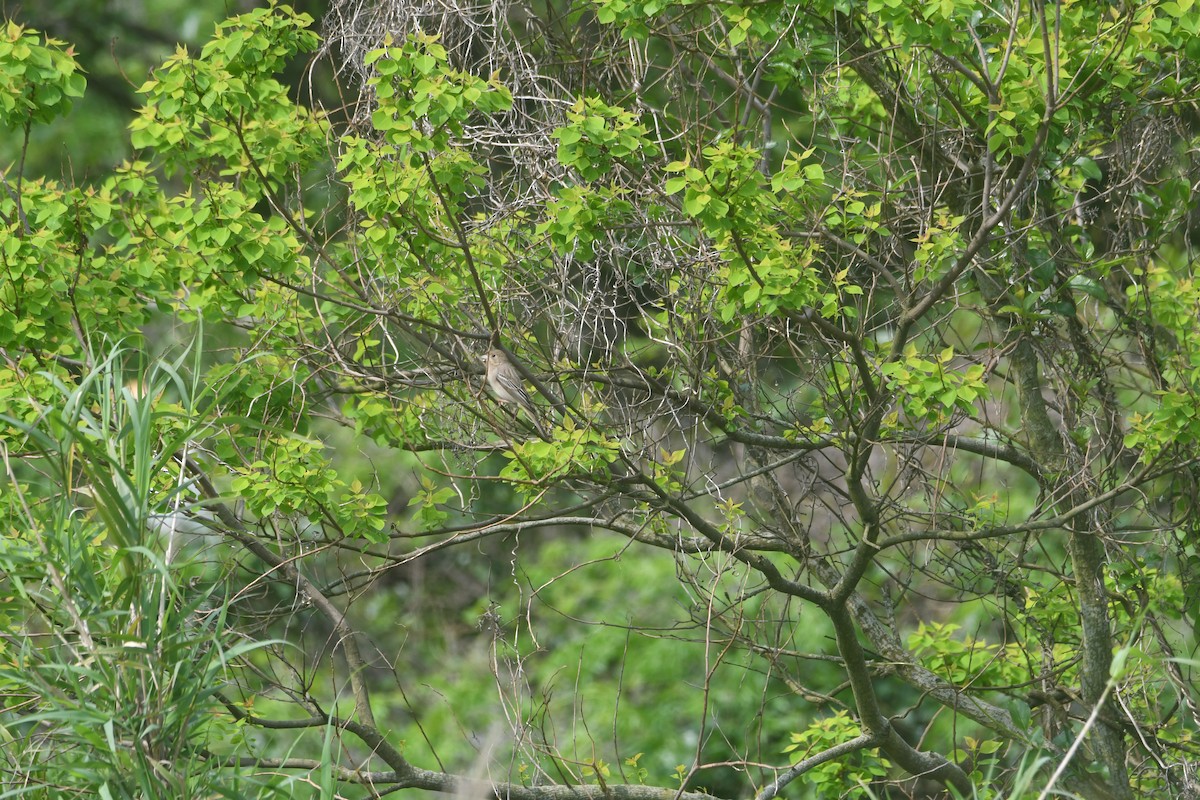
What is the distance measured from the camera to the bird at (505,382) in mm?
4055

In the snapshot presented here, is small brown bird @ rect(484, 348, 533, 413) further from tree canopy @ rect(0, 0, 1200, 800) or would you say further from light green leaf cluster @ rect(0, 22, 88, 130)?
light green leaf cluster @ rect(0, 22, 88, 130)

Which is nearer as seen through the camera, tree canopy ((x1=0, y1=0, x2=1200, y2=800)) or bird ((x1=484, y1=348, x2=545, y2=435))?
tree canopy ((x1=0, y1=0, x2=1200, y2=800))

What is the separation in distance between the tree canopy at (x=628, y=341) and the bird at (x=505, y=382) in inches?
1.8

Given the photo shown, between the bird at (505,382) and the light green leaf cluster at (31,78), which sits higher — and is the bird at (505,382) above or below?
below

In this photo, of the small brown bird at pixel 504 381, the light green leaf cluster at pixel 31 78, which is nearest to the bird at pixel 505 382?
the small brown bird at pixel 504 381

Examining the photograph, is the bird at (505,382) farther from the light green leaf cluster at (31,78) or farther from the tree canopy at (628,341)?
the light green leaf cluster at (31,78)

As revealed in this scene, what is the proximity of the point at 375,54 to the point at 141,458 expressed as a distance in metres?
1.37

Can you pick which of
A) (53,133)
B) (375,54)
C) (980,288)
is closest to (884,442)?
(980,288)

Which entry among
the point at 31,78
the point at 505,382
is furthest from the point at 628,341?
the point at 31,78

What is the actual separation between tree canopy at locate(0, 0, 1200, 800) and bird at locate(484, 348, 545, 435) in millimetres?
46

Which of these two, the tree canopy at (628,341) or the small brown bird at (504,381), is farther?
the small brown bird at (504,381)

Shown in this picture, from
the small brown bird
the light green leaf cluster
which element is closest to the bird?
the small brown bird

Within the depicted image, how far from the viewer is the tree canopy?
349 cm

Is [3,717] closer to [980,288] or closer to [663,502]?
[663,502]
